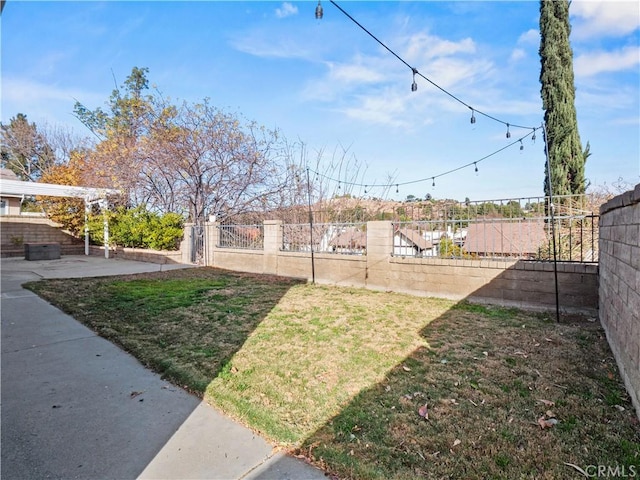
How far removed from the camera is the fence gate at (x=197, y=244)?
468 inches

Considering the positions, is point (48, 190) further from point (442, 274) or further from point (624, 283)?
point (624, 283)

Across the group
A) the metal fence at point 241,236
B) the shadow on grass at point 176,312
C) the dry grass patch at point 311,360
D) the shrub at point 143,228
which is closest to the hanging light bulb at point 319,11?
the dry grass patch at point 311,360

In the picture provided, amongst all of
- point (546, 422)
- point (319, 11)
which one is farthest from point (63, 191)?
point (546, 422)

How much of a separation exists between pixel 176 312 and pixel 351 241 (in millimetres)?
4222

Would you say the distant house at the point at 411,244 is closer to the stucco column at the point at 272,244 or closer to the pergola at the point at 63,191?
the stucco column at the point at 272,244

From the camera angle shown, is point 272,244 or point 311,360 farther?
point 272,244

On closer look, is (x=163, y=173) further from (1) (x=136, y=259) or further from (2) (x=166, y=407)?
(2) (x=166, y=407)

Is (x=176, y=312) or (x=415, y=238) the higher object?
(x=415, y=238)

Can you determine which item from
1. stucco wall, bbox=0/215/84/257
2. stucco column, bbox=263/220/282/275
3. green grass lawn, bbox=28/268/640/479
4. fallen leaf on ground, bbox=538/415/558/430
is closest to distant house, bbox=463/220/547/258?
green grass lawn, bbox=28/268/640/479

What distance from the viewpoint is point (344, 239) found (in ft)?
26.8

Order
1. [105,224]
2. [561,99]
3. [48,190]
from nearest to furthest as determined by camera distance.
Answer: [561,99]
[48,190]
[105,224]

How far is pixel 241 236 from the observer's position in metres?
10.6

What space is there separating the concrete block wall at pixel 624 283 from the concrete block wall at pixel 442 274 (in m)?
1.10

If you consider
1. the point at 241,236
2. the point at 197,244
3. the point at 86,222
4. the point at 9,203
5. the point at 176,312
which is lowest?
the point at 176,312
